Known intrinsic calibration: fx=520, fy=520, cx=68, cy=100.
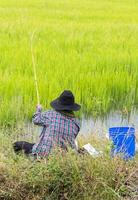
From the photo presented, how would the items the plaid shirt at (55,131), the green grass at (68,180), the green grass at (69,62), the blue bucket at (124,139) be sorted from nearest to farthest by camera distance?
the green grass at (68,180), the plaid shirt at (55,131), the blue bucket at (124,139), the green grass at (69,62)

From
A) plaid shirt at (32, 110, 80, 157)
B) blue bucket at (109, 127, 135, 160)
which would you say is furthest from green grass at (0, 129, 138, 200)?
blue bucket at (109, 127, 135, 160)

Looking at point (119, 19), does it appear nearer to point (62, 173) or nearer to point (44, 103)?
point (44, 103)

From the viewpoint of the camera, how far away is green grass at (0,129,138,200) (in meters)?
3.16

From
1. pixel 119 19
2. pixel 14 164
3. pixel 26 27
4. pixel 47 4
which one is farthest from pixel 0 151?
pixel 47 4

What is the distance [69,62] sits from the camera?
281 inches

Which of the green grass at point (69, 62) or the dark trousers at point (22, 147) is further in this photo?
the green grass at point (69, 62)

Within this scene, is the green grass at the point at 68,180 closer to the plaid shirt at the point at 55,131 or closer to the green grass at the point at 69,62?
the plaid shirt at the point at 55,131

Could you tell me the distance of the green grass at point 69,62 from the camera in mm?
5727

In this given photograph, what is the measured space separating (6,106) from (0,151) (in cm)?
147

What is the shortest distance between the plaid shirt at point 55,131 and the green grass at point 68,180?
A: 333mm

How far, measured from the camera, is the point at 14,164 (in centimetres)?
330

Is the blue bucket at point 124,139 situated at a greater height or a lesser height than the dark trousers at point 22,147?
greater

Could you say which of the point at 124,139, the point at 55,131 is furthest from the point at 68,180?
the point at 124,139

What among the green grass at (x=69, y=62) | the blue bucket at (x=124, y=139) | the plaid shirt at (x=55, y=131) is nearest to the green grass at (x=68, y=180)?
the plaid shirt at (x=55, y=131)
